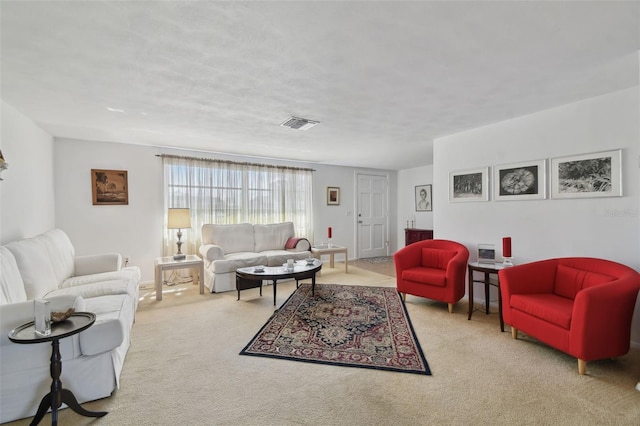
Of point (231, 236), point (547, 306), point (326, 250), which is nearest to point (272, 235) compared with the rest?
point (231, 236)

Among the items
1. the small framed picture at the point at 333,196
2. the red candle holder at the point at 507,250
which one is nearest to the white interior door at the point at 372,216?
the small framed picture at the point at 333,196

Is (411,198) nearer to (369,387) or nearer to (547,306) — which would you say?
(547,306)

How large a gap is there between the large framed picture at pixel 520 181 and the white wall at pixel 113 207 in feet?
15.3

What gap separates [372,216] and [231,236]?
3.80 meters

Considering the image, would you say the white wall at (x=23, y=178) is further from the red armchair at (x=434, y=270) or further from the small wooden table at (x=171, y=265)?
the red armchair at (x=434, y=270)

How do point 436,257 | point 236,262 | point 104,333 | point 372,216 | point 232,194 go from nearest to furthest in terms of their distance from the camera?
point 104,333 → point 436,257 → point 236,262 → point 232,194 → point 372,216

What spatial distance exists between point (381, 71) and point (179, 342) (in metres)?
3.02

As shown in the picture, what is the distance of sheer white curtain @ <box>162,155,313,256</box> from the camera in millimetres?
4996

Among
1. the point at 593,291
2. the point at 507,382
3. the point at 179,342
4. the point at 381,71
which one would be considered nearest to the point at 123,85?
the point at 381,71

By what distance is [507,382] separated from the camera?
2.09 m

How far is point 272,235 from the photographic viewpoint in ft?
18.2

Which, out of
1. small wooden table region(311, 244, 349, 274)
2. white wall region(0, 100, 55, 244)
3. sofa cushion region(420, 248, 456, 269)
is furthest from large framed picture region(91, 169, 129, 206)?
sofa cushion region(420, 248, 456, 269)

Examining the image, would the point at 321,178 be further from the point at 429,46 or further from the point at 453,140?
the point at 429,46

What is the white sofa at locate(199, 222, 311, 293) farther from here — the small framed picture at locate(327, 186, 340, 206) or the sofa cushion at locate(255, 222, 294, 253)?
the small framed picture at locate(327, 186, 340, 206)
